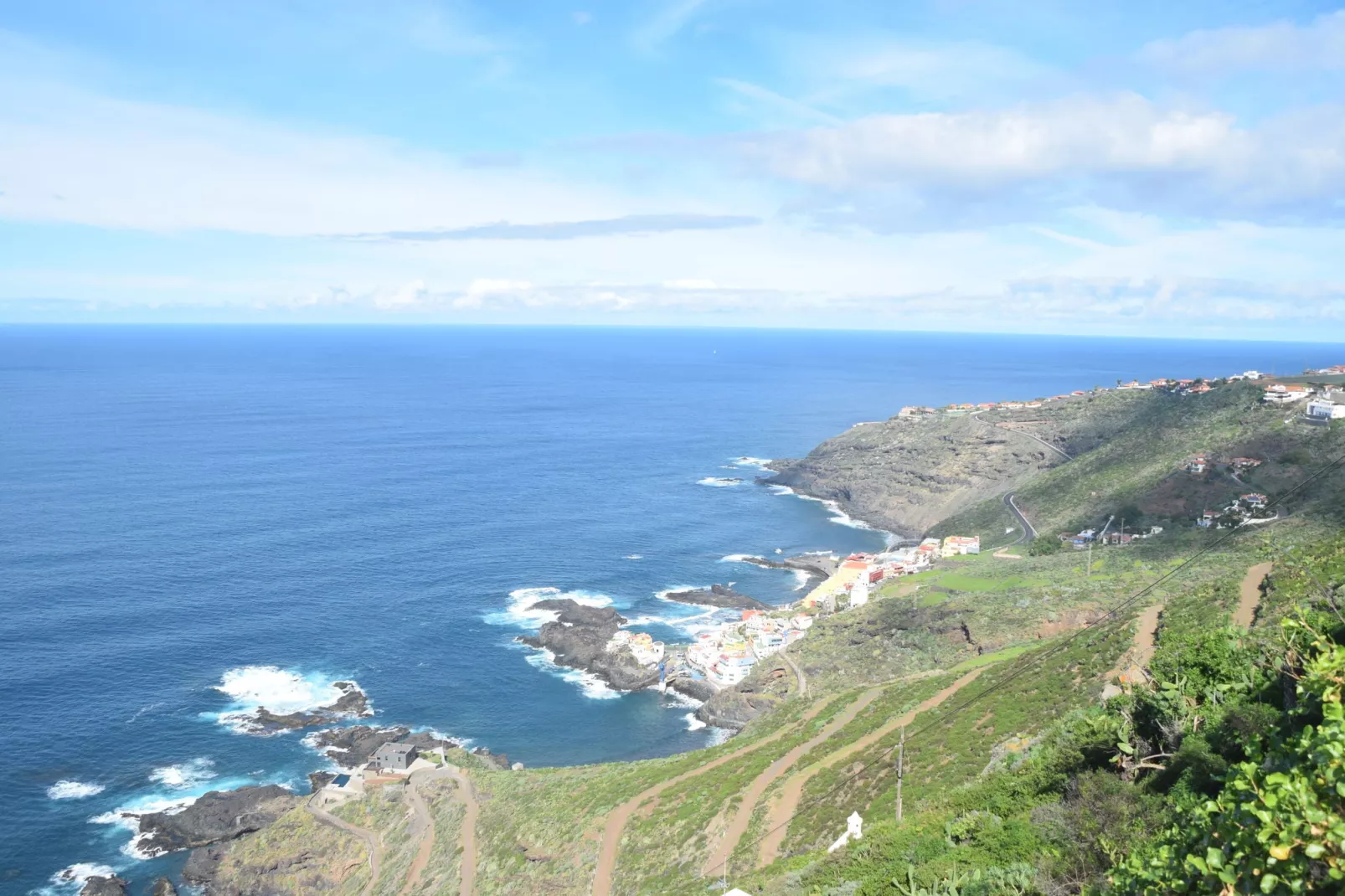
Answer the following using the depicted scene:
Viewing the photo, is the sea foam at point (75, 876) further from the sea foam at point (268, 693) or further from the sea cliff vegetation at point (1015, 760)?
the sea foam at point (268, 693)

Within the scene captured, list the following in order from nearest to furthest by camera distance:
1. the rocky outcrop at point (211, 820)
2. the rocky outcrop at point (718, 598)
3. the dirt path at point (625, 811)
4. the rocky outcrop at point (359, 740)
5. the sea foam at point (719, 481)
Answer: the dirt path at point (625, 811), the rocky outcrop at point (211, 820), the rocky outcrop at point (359, 740), the rocky outcrop at point (718, 598), the sea foam at point (719, 481)

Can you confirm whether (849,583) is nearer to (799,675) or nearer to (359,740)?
(799,675)

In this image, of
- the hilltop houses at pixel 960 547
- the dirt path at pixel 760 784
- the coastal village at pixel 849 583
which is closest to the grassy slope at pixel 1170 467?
the coastal village at pixel 849 583

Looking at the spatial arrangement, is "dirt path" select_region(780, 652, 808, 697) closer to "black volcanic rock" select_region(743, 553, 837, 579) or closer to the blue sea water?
the blue sea water

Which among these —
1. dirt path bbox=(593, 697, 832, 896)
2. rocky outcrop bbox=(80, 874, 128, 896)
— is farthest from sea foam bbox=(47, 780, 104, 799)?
dirt path bbox=(593, 697, 832, 896)

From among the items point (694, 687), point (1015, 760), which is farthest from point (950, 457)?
point (1015, 760)
